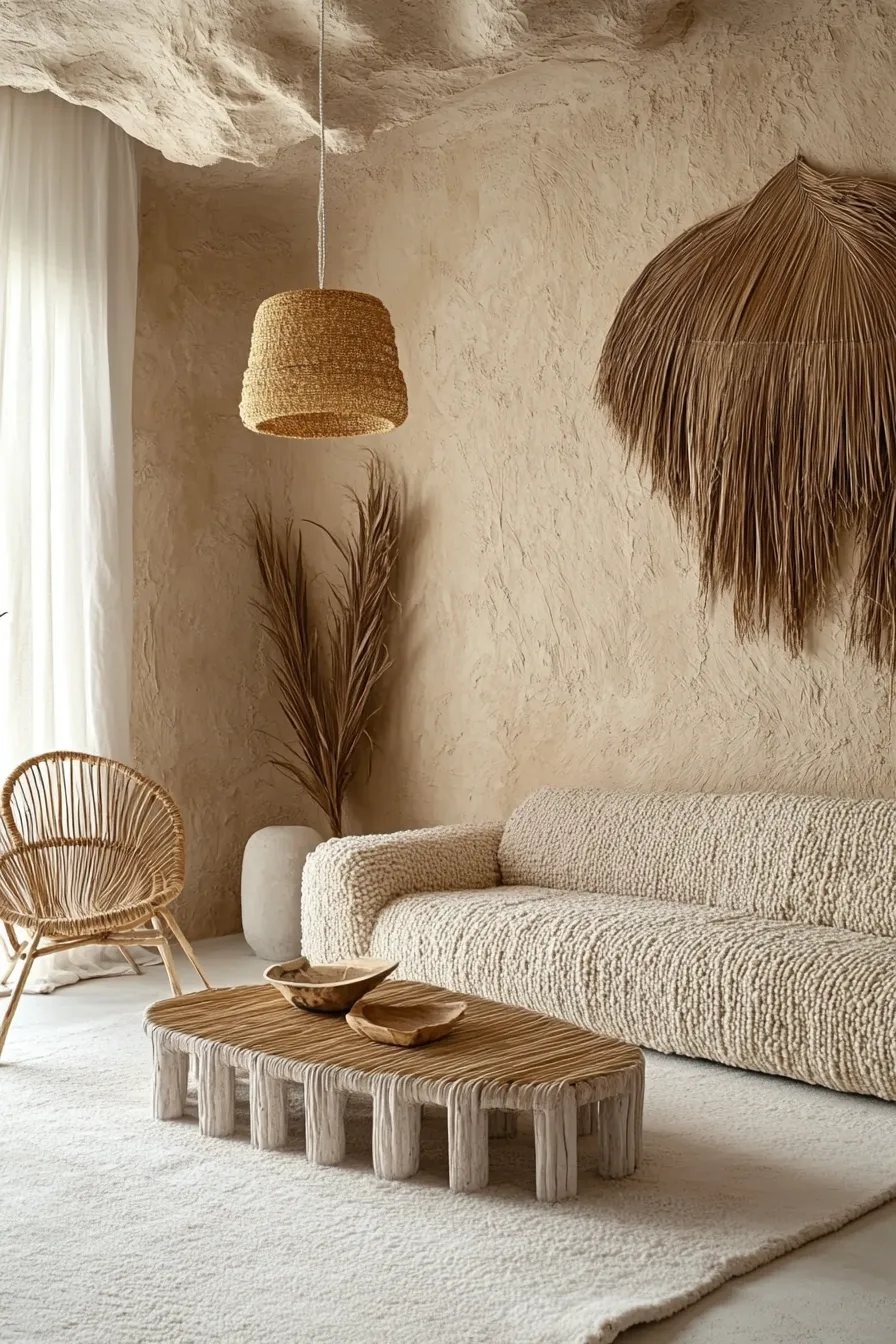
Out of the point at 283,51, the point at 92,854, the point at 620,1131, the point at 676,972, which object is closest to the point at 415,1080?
the point at 620,1131

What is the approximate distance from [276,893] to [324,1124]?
2.15 m

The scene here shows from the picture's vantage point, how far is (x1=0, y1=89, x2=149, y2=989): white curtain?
4312mm

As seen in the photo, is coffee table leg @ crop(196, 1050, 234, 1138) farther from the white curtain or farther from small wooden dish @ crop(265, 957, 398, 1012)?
the white curtain

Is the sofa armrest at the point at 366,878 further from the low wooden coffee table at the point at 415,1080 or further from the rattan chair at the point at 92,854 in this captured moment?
the low wooden coffee table at the point at 415,1080

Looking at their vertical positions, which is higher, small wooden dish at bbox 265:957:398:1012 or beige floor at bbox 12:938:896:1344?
small wooden dish at bbox 265:957:398:1012

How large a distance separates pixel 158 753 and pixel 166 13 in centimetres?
251

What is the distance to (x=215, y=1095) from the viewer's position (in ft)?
8.63

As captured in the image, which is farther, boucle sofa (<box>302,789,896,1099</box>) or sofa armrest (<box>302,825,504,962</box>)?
sofa armrest (<box>302,825,504,962</box>)

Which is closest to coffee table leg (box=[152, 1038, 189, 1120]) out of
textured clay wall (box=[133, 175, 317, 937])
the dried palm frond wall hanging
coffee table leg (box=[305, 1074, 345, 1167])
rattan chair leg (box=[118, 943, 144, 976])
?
coffee table leg (box=[305, 1074, 345, 1167])

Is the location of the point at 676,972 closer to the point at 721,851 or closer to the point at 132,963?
the point at 721,851

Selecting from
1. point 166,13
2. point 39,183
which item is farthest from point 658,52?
point 39,183

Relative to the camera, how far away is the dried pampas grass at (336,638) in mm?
4820

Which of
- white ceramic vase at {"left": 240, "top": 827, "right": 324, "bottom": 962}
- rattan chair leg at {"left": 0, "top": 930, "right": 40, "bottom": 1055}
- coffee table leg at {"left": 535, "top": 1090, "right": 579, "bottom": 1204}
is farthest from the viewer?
white ceramic vase at {"left": 240, "top": 827, "right": 324, "bottom": 962}

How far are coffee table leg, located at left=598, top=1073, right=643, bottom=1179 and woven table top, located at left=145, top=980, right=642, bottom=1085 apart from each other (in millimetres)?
76
